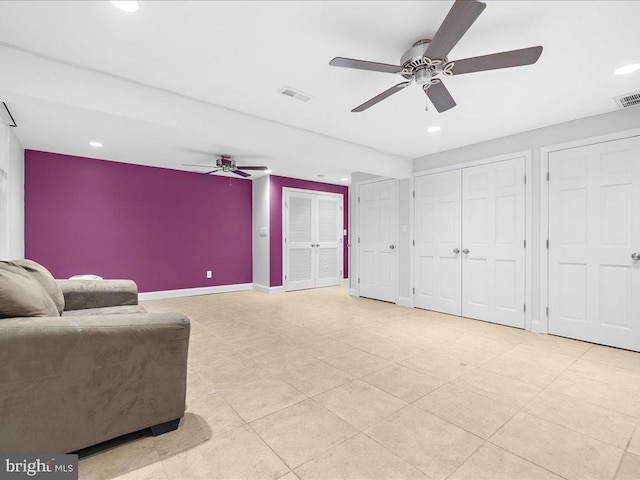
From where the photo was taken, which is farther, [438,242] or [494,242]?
[438,242]

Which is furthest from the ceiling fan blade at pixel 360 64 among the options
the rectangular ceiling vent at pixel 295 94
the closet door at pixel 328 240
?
the closet door at pixel 328 240

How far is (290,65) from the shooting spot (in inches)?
95.3

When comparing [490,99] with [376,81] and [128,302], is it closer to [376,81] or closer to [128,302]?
[376,81]

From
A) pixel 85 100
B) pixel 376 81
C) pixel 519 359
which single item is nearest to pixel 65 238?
pixel 85 100

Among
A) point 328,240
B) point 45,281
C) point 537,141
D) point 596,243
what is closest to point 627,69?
point 537,141

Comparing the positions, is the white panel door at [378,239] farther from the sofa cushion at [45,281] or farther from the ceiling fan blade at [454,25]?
the sofa cushion at [45,281]

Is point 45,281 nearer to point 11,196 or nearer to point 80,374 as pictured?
point 80,374

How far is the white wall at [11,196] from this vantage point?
324cm

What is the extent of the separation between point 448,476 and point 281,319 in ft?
9.88

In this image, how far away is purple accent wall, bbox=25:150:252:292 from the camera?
464 cm

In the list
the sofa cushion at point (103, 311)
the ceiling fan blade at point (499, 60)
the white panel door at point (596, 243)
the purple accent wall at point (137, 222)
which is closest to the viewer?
the ceiling fan blade at point (499, 60)

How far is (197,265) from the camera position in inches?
240

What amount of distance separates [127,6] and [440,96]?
208cm

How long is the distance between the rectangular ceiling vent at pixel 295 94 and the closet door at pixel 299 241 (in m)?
3.62
